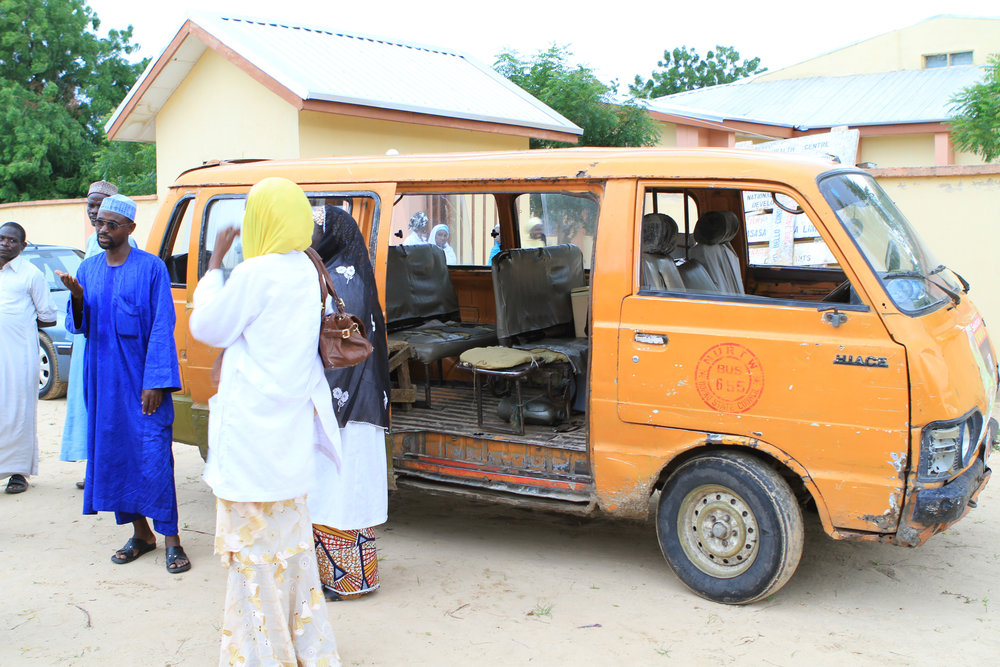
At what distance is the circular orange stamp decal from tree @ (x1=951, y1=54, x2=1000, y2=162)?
13.2m

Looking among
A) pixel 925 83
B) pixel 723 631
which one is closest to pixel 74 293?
pixel 723 631

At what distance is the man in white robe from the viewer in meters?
6.24

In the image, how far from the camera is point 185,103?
14391mm

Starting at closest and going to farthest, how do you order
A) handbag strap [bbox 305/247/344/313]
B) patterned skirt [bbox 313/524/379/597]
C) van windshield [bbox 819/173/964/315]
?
handbag strap [bbox 305/247/344/313], van windshield [bbox 819/173/964/315], patterned skirt [bbox 313/524/379/597]

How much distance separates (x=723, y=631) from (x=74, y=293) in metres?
3.82

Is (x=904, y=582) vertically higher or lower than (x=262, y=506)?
lower

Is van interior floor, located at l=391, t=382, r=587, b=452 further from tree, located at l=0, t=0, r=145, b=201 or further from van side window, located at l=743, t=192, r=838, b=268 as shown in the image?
tree, located at l=0, t=0, r=145, b=201

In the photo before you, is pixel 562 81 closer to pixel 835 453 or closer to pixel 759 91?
pixel 835 453

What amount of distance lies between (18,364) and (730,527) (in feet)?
16.1

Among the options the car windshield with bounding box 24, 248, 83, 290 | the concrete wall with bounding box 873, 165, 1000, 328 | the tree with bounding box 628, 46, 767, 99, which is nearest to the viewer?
Answer: the concrete wall with bounding box 873, 165, 1000, 328

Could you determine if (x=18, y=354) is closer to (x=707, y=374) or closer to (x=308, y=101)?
(x=707, y=374)

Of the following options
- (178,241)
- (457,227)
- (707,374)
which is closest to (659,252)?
(707,374)

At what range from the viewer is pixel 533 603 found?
4523 millimetres

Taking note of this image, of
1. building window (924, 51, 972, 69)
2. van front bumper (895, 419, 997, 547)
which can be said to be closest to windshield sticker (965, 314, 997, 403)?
van front bumper (895, 419, 997, 547)
